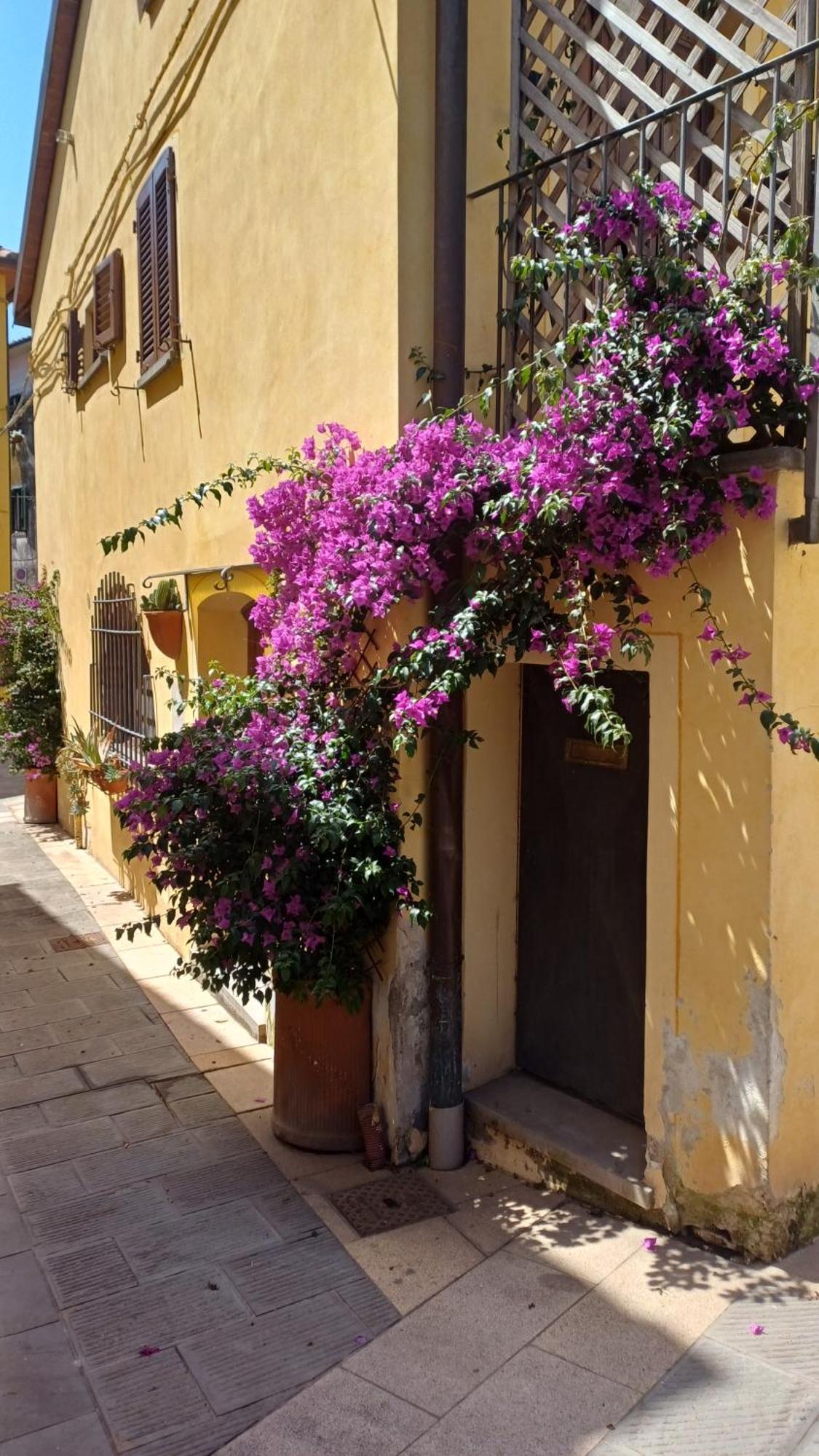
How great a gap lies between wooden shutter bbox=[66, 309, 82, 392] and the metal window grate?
8.05 ft

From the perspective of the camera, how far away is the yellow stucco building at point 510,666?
3.64 meters

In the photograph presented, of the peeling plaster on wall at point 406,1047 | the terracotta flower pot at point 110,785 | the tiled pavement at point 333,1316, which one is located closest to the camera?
the tiled pavement at point 333,1316

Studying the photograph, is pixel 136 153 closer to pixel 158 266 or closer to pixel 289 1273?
pixel 158 266

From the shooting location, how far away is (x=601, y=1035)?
4551 millimetres

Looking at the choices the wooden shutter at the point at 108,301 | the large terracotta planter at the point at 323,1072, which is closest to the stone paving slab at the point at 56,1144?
the large terracotta planter at the point at 323,1072

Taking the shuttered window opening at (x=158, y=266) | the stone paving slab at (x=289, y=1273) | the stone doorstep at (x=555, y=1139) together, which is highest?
the shuttered window opening at (x=158, y=266)

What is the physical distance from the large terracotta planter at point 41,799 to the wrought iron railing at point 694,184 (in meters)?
9.81

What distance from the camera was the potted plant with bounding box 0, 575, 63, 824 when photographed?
40.1 feet

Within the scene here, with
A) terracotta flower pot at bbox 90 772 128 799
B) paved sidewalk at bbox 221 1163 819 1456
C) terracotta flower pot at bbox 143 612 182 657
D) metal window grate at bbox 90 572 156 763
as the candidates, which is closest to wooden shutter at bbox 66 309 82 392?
metal window grate at bbox 90 572 156 763

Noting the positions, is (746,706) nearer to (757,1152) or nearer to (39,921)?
(757,1152)

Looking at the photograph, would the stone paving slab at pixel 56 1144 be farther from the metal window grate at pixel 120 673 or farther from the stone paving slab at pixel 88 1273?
the metal window grate at pixel 120 673

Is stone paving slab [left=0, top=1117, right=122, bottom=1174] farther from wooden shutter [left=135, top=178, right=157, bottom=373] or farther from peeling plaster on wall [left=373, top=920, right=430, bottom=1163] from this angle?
wooden shutter [left=135, top=178, right=157, bottom=373]

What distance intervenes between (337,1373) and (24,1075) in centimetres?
299

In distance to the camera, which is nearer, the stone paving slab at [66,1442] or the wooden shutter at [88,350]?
the stone paving slab at [66,1442]
